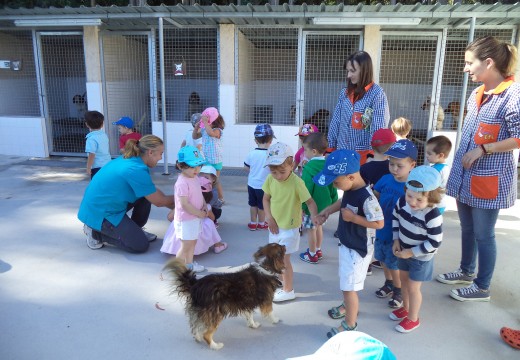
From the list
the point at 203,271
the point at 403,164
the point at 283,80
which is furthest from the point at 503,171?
the point at 283,80

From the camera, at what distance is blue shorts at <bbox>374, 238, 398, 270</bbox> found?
2852mm

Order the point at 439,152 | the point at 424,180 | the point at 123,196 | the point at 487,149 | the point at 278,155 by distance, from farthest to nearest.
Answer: the point at 123,196, the point at 439,152, the point at 278,155, the point at 487,149, the point at 424,180

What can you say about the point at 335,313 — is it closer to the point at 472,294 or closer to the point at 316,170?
the point at 472,294

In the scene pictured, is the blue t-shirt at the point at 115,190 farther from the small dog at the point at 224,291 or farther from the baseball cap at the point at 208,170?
the small dog at the point at 224,291

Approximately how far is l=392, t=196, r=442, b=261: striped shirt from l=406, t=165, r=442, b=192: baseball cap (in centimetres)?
17

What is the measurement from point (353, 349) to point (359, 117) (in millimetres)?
2953

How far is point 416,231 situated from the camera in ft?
8.01

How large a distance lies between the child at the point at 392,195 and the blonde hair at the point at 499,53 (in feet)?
2.64

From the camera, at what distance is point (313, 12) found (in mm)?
6406

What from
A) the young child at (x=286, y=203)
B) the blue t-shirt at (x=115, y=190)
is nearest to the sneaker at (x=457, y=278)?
the young child at (x=286, y=203)

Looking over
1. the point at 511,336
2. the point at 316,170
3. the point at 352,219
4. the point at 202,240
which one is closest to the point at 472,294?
the point at 511,336

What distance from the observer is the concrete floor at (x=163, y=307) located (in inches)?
98.4

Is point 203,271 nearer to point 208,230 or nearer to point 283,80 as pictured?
point 208,230

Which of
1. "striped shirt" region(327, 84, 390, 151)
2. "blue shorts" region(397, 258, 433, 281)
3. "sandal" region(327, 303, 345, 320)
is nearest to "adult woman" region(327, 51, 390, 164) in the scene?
"striped shirt" region(327, 84, 390, 151)
